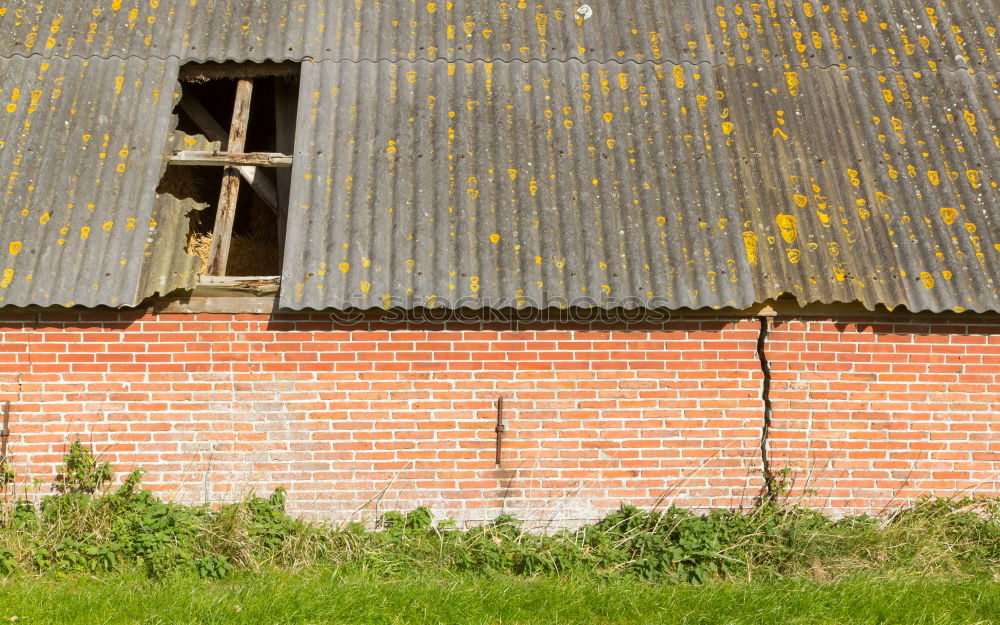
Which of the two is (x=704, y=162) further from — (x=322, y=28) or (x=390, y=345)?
(x=322, y=28)

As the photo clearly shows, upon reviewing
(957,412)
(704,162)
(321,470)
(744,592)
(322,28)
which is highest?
(322,28)

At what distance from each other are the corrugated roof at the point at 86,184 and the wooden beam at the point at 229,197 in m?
0.24

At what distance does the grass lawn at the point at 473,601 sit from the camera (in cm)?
402

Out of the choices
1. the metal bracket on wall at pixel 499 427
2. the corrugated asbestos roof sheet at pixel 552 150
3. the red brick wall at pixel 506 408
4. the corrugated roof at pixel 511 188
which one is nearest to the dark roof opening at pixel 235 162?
the corrugated asbestos roof sheet at pixel 552 150

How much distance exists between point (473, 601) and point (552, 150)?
315 cm

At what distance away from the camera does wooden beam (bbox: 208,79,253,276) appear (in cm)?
528

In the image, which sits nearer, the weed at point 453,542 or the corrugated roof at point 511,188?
the weed at point 453,542

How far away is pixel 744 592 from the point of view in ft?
14.4

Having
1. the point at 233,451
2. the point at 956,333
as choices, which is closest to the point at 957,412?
the point at 956,333

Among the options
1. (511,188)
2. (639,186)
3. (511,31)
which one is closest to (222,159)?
(511,188)

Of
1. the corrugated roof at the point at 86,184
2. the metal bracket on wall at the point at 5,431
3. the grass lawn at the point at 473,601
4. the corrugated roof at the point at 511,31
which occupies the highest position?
the corrugated roof at the point at 511,31

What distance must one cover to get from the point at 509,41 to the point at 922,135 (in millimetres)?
3312

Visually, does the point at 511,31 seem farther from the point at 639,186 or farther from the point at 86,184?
the point at 86,184

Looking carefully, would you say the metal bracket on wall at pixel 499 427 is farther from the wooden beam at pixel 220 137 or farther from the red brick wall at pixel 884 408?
the wooden beam at pixel 220 137
